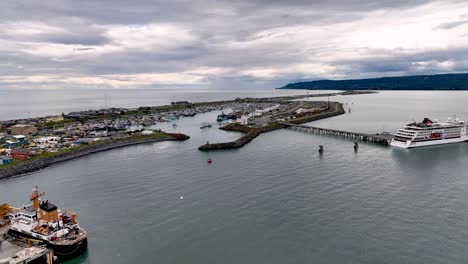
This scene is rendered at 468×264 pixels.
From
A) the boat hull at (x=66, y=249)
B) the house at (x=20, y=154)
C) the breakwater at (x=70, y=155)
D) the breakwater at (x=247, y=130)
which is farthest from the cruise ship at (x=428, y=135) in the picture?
the house at (x=20, y=154)

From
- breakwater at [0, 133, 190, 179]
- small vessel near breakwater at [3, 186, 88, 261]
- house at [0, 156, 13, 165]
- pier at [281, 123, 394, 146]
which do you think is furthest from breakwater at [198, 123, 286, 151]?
small vessel near breakwater at [3, 186, 88, 261]

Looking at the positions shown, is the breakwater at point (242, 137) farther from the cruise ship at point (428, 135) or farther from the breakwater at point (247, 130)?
the cruise ship at point (428, 135)

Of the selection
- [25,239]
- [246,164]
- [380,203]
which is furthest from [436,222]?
[25,239]

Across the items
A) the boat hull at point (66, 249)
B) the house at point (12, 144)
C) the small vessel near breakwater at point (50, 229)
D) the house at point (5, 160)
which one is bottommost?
the boat hull at point (66, 249)

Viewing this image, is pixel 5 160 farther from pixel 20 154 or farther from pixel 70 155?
pixel 70 155

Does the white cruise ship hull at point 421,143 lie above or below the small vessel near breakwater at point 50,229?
above
